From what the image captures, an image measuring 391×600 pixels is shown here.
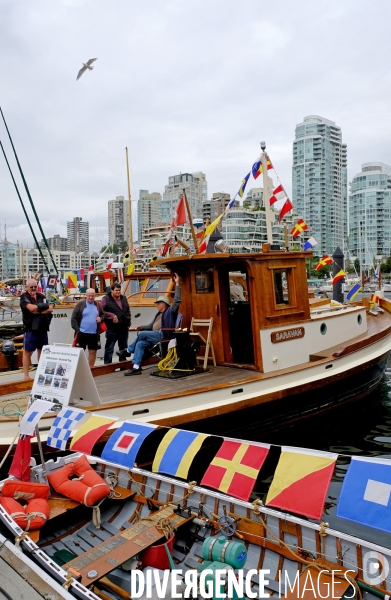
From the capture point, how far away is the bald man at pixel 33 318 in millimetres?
8156

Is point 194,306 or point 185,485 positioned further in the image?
point 194,306

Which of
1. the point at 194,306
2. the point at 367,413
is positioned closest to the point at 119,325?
the point at 194,306

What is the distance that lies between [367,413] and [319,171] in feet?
332

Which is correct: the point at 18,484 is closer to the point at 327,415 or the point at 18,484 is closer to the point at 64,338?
the point at 327,415

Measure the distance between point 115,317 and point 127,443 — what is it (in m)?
4.78

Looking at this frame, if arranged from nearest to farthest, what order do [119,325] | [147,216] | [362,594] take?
1. [362,594]
2. [119,325]
3. [147,216]

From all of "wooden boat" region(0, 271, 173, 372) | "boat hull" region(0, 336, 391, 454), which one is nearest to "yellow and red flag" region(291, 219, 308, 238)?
"boat hull" region(0, 336, 391, 454)

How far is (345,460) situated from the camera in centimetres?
763

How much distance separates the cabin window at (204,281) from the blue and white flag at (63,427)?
4.01m

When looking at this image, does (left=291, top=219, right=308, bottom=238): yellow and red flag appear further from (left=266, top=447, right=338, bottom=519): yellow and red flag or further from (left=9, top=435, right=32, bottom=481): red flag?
(left=9, top=435, right=32, bottom=481): red flag

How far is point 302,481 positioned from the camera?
3.45 meters

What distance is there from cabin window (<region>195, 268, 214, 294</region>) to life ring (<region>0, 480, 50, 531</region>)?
4.64m

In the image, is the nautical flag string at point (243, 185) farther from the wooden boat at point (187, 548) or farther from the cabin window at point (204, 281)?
the wooden boat at point (187, 548)

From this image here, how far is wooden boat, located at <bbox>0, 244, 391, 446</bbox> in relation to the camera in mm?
6551
